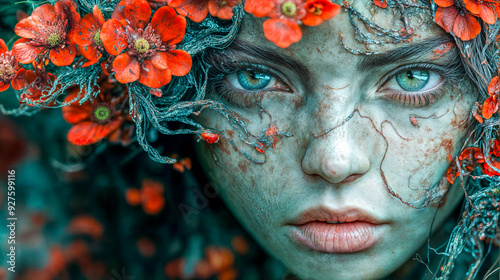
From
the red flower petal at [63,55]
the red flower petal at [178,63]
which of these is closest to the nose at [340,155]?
the red flower petal at [178,63]

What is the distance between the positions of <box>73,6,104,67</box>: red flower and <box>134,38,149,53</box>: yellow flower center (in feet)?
0.30

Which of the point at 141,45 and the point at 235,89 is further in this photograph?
the point at 235,89

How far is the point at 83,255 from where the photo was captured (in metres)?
1.64

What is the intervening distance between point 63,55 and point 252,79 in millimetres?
437

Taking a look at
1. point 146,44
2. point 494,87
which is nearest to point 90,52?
point 146,44

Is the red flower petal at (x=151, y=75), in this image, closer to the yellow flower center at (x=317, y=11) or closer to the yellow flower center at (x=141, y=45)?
the yellow flower center at (x=141, y=45)

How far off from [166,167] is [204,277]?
0.40m

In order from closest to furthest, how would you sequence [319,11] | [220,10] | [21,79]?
1. [319,11]
2. [220,10]
3. [21,79]

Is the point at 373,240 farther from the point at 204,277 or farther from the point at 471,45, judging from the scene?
the point at 204,277

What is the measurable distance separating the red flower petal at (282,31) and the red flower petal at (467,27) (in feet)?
1.11

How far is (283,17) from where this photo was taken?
95cm

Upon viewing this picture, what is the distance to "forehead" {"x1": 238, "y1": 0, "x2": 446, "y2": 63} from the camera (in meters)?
0.98

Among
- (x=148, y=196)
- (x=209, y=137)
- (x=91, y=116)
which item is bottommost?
(x=148, y=196)

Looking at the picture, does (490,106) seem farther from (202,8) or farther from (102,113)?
(102,113)
